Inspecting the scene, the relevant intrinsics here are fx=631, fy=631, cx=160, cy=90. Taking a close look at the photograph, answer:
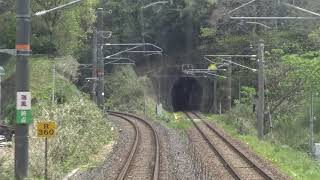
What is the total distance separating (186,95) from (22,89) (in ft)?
283

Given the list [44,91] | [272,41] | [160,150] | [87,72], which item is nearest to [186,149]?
[160,150]

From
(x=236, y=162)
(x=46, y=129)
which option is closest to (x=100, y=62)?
(x=236, y=162)

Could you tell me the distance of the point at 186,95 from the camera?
10075cm

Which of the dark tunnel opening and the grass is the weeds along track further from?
the dark tunnel opening

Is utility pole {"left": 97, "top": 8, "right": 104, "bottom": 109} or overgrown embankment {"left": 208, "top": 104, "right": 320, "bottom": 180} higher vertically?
utility pole {"left": 97, "top": 8, "right": 104, "bottom": 109}

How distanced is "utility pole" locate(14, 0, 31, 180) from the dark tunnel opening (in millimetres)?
80561

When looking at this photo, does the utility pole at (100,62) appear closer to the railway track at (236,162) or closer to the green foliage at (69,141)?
the railway track at (236,162)

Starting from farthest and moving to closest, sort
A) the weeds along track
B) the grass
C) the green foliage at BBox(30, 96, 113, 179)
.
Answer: the grass → the weeds along track → the green foliage at BBox(30, 96, 113, 179)

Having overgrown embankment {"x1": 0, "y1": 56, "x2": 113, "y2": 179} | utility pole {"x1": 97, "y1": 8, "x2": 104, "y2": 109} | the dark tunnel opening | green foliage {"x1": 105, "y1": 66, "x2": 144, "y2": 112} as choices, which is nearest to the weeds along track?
overgrown embankment {"x1": 0, "y1": 56, "x2": 113, "y2": 179}

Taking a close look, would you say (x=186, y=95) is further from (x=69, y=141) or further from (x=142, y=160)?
(x=69, y=141)

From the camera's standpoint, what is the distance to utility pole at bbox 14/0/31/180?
1462 centimetres

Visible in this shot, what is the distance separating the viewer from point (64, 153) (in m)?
20.2

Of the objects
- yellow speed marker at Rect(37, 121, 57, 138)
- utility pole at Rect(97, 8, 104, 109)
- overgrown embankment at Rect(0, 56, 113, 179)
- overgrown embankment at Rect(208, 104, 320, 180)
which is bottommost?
overgrown embankment at Rect(208, 104, 320, 180)

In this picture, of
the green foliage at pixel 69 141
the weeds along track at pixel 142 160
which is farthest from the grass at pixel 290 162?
the green foliage at pixel 69 141
